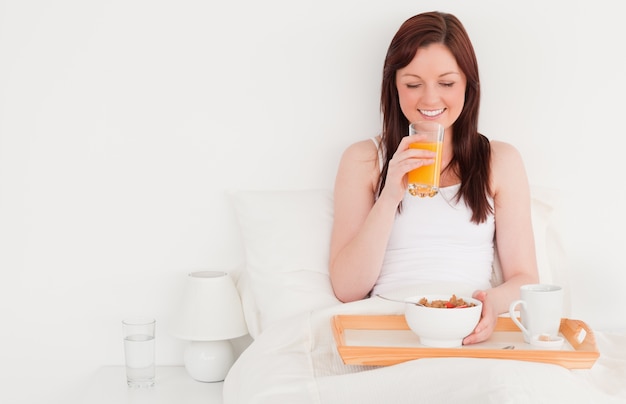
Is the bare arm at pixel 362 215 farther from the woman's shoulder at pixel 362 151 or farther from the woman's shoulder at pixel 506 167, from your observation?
the woman's shoulder at pixel 506 167

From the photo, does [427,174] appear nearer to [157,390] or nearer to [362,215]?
[362,215]

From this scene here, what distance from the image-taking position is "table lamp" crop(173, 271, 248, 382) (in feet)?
7.31

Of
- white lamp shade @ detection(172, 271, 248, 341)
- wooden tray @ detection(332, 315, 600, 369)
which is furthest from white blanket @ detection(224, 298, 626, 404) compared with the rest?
white lamp shade @ detection(172, 271, 248, 341)

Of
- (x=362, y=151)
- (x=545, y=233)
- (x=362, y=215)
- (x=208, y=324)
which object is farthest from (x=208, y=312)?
(x=545, y=233)

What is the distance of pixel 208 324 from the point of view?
7.30ft

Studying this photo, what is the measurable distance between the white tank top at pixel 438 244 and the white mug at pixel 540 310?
32 cm

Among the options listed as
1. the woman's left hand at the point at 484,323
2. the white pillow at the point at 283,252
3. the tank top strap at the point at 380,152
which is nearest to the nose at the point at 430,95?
the tank top strap at the point at 380,152

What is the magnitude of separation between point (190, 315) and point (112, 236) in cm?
35

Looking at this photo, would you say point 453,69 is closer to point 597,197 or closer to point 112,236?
point 597,197

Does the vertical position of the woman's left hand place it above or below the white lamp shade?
above

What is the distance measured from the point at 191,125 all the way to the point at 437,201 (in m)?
0.71

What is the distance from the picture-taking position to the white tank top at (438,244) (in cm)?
216

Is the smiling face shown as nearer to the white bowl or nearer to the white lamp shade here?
the white bowl

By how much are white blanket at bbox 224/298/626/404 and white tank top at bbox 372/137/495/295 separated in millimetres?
185
